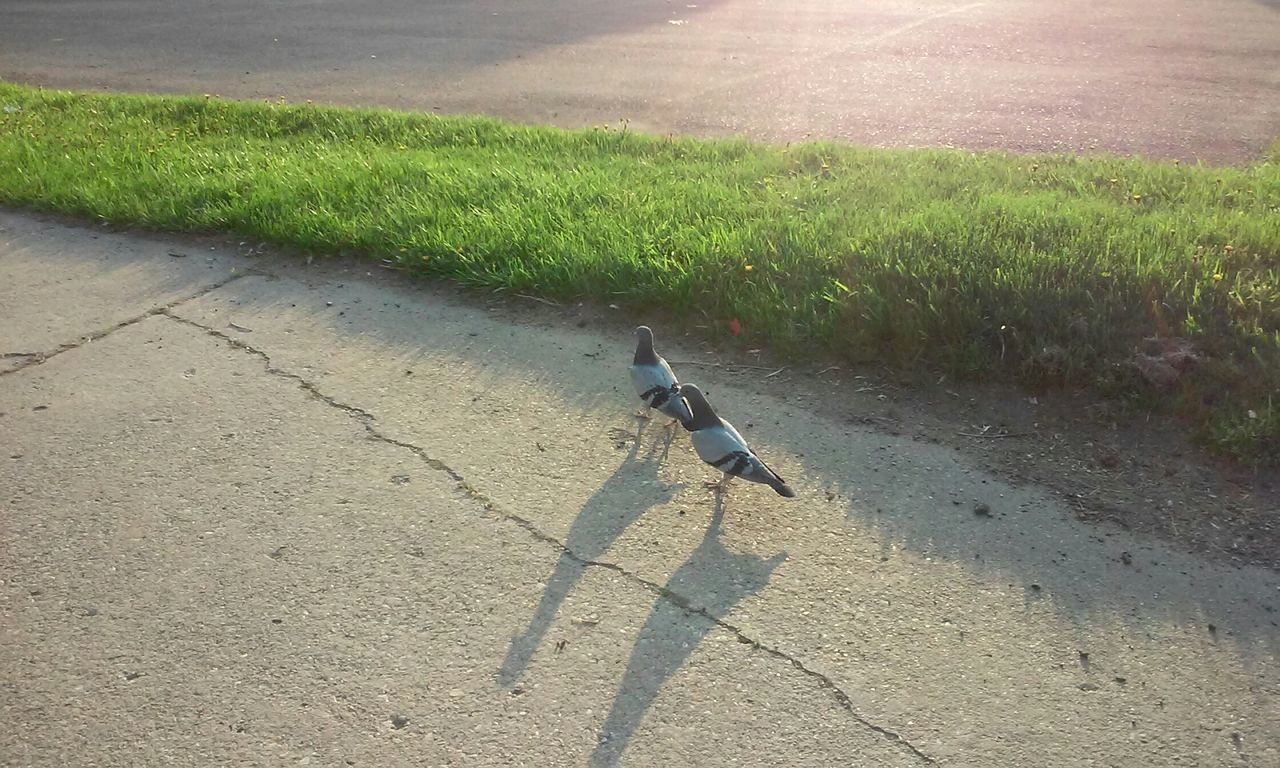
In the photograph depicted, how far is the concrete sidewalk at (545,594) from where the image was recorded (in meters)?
2.87

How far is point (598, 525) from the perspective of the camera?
375 centimetres

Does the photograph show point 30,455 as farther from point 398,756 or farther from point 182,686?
point 398,756

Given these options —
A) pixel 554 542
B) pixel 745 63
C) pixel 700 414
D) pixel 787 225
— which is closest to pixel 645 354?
pixel 700 414

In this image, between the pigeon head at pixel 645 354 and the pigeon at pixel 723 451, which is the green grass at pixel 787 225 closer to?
the pigeon head at pixel 645 354

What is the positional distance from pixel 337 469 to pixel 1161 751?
122 inches

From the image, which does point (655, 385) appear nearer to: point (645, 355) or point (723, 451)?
point (645, 355)

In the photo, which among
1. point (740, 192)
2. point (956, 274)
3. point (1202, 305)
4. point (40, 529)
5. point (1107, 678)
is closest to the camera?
point (1107, 678)

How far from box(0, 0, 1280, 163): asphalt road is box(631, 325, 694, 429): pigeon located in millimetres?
4993

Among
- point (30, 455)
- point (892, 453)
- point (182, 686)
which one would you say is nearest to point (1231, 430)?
point (892, 453)

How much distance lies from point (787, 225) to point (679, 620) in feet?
10.6

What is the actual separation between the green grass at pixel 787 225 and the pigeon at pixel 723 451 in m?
1.05

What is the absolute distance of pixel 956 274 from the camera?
196 inches

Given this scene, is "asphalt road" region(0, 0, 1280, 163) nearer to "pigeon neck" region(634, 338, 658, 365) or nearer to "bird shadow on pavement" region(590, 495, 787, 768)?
"pigeon neck" region(634, 338, 658, 365)

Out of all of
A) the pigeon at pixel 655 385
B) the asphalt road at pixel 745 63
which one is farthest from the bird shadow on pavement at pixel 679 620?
the asphalt road at pixel 745 63
